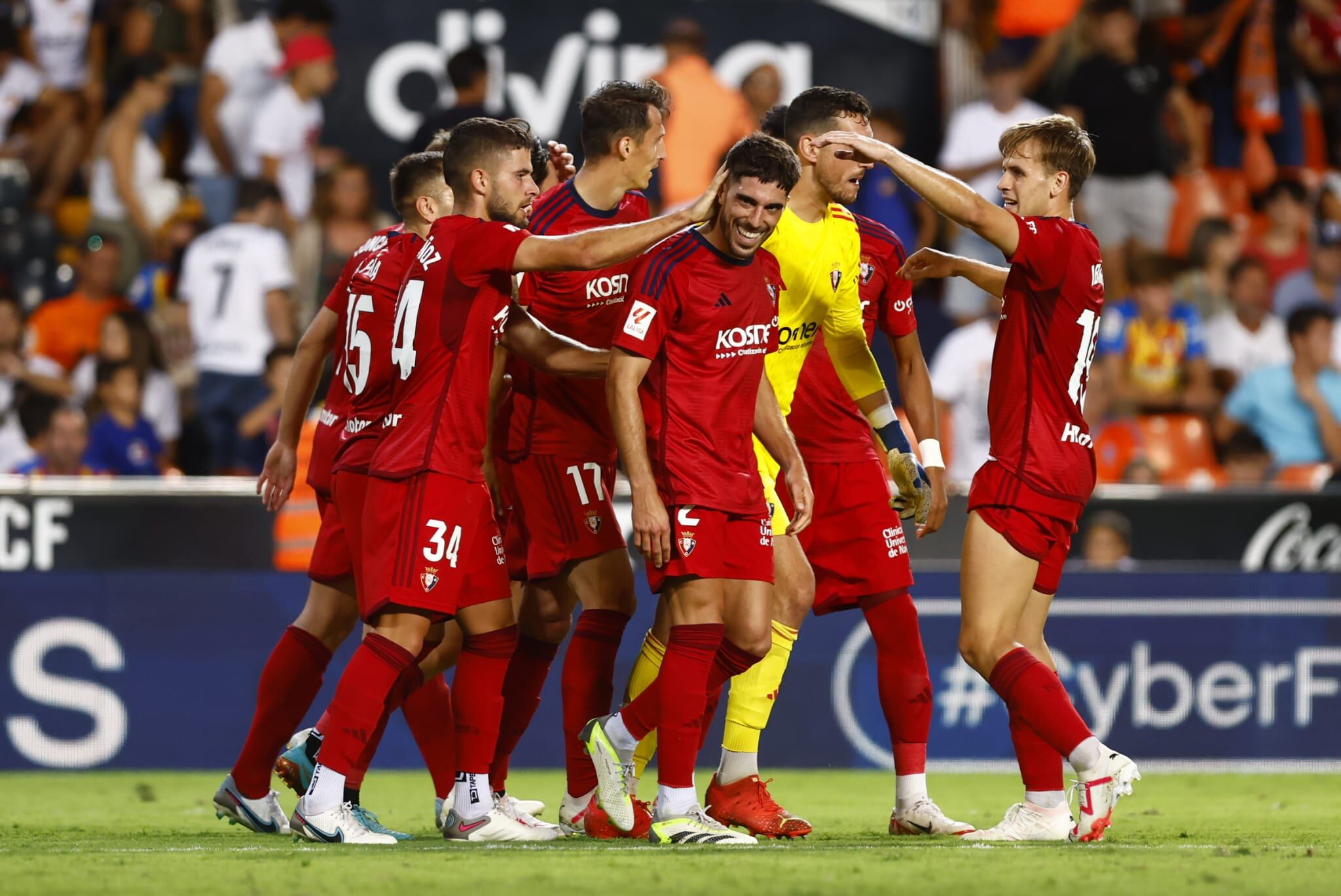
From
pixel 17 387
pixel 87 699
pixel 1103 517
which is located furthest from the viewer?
pixel 17 387

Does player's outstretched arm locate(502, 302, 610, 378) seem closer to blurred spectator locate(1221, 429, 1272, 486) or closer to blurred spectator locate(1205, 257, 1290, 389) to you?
blurred spectator locate(1221, 429, 1272, 486)

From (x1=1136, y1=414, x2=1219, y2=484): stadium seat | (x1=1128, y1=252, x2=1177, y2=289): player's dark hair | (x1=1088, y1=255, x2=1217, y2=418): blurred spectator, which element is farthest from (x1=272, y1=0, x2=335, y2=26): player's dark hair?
(x1=1136, y1=414, x2=1219, y2=484): stadium seat

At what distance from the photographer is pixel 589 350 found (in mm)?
6434

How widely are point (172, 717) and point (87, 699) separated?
43 centimetres

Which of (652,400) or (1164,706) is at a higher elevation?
(652,400)

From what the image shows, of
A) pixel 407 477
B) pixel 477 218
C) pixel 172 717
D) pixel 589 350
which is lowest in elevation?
pixel 172 717

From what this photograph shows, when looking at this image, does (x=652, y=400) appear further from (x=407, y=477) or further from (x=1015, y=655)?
(x=1015, y=655)

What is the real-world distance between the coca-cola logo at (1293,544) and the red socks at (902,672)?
4.31 m

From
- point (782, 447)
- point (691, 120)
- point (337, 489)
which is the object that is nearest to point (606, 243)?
point (782, 447)

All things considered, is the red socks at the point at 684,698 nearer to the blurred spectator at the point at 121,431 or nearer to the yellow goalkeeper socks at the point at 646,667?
the yellow goalkeeper socks at the point at 646,667

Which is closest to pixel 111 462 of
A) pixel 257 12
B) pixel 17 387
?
pixel 17 387

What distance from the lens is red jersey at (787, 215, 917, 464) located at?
281 inches

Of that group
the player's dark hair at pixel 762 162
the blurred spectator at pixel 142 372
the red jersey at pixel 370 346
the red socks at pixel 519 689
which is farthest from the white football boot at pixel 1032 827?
the blurred spectator at pixel 142 372

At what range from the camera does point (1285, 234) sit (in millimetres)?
13656
